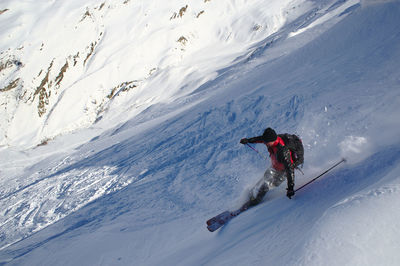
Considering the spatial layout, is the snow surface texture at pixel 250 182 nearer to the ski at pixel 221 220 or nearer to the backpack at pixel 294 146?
the ski at pixel 221 220

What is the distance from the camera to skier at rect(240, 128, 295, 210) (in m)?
4.61

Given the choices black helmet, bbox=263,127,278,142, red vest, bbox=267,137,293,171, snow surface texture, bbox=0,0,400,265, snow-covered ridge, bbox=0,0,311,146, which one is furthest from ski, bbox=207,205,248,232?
snow-covered ridge, bbox=0,0,311,146

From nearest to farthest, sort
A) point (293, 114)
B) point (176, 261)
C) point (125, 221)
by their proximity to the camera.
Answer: point (176, 261)
point (125, 221)
point (293, 114)

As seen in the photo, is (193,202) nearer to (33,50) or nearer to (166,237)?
(166,237)

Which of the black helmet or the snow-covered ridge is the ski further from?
the snow-covered ridge

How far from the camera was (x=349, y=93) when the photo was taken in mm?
7777

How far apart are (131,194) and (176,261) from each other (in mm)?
4630

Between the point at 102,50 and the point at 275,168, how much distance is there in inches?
1877

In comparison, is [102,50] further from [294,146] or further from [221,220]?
[294,146]

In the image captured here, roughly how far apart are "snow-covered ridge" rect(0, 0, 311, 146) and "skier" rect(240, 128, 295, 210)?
28.7m

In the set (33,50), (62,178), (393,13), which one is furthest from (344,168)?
(33,50)

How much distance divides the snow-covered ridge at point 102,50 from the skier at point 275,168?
94.0 ft

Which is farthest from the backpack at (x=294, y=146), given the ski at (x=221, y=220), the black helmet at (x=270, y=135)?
the ski at (x=221, y=220)

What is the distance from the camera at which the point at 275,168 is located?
518 cm
